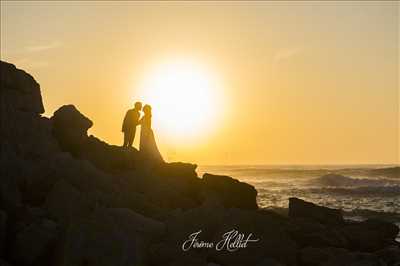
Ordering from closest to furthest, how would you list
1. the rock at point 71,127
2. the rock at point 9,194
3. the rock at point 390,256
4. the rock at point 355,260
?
the rock at point 355,260
the rock at point 390,256
the rock at point 9,194
the rock at point 71,127

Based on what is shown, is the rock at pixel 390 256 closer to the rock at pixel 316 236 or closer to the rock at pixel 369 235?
the rock at pixel 316 236

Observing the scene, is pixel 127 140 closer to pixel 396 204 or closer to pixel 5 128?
pixel 5 128

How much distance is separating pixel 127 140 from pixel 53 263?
11.4 metres

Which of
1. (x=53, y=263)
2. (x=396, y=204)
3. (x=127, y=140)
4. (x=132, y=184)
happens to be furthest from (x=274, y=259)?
(x=396, y=204)

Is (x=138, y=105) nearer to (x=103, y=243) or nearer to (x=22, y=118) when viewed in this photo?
(x=22, y=118)

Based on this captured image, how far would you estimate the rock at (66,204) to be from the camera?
16.6m

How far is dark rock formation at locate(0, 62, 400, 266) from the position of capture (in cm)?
1445

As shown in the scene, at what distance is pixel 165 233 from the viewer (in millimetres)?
15781

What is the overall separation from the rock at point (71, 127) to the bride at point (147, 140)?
2649 millimetres

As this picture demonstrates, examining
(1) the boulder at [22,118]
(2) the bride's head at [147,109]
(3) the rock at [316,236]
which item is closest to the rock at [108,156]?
(1) the boulder at [22,118]
